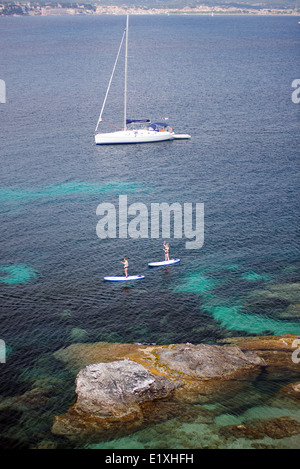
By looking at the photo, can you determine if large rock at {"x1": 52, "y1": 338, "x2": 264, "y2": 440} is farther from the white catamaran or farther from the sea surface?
the white catamaran

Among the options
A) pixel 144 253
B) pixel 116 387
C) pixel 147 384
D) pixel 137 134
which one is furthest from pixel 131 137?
pixel 116 387

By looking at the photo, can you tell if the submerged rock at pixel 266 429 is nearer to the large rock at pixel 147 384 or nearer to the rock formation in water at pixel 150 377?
the rock formation in water at pixel 150 377

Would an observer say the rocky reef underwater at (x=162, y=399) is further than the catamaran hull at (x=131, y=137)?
No

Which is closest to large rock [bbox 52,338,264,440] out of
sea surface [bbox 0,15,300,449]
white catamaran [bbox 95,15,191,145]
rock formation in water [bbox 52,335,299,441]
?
rock formation in water [bbox 52,335,299,441]

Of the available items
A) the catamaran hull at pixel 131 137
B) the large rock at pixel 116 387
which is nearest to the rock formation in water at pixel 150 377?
the large rock at pixel 116 387
